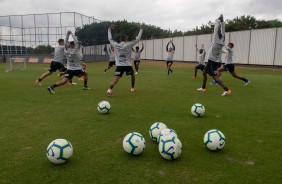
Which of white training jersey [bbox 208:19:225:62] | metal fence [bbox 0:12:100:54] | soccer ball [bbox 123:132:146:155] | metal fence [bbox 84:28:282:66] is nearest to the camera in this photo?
soccer ball [bbox 123:132:146:155]

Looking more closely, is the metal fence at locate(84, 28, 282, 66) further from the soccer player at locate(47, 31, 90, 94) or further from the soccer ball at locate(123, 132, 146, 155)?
the soccer ball at locate(123, 132, 146, 155)

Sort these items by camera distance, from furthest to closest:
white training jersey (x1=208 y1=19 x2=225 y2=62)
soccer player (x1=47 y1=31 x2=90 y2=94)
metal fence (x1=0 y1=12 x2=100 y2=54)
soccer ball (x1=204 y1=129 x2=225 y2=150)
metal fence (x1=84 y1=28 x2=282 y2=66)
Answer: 1. metal fence (x1=0 y1=12 x2=100 y2=54)
2. metal fence (x1=84 y1=28 x2=282 y2=66)
3. soccer player (x1=47 y1=31 x2=90 y2=94)
4. white training jersey (x1=208 y1=19 x2=225 y2=62)
5. soccer ball (x1=204 y1=129 x2=225 y2=150)

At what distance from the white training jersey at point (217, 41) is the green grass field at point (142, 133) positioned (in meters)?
2.05

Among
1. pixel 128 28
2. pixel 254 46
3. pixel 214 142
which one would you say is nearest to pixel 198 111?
pixel 214 142

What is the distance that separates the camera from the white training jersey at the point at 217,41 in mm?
9469

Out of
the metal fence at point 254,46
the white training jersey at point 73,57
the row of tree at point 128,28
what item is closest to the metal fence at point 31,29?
the row of tree at point 128,28

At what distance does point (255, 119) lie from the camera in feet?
21.1

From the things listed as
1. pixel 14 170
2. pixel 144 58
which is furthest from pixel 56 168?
pixel 144 58

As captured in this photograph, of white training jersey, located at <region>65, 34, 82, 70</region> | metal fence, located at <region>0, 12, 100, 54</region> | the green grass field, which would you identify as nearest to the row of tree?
metal fence, located at <region>0, 12, 100, 54</region>

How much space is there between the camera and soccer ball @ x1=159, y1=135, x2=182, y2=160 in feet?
12.8

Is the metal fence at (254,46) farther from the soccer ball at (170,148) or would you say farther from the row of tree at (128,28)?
the soccer ball at (170,148)

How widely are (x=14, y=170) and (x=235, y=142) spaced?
12.3 ft

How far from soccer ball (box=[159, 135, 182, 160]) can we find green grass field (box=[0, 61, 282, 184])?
0.37 feet

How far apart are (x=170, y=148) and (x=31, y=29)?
4505cm
